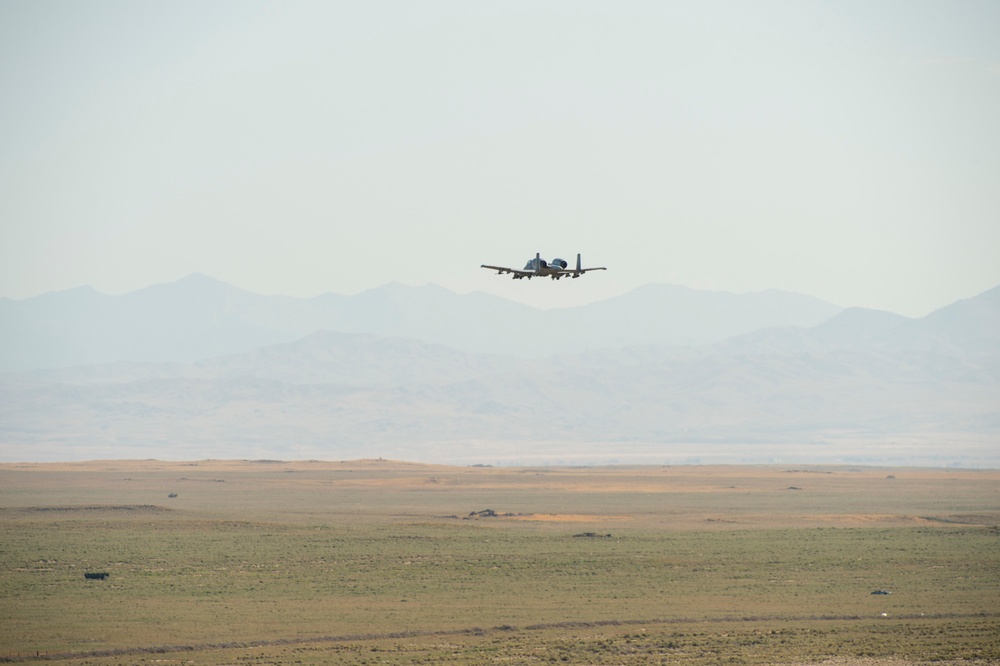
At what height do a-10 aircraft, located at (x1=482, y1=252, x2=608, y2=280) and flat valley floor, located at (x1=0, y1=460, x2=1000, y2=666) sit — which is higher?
a-10 aircraft, located at (x1=482, y1=252, x2=608, y2=280)

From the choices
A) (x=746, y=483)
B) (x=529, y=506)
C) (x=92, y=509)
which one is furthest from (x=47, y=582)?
(x=746, y=483)

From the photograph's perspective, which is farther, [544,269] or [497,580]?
[497,580]

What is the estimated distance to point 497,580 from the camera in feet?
198

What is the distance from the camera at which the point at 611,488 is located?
131 meters

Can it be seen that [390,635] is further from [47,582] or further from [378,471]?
[378,471]

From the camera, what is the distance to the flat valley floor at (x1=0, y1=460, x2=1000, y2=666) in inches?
1794

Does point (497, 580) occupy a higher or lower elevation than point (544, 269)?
lower

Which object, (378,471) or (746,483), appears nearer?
(746,483)

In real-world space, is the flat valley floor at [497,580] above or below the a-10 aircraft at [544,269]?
below

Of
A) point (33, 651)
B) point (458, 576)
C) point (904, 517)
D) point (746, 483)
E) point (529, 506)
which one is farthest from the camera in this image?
point (746, 483)

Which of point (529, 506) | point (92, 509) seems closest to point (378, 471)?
point (529, 506)

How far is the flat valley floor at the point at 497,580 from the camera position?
45562 mm

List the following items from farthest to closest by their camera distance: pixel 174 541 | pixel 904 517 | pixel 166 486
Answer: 1. pixel 166 486
2. pixel 904 517
3. pixel 174 541

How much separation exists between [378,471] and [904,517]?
79.7 metres
